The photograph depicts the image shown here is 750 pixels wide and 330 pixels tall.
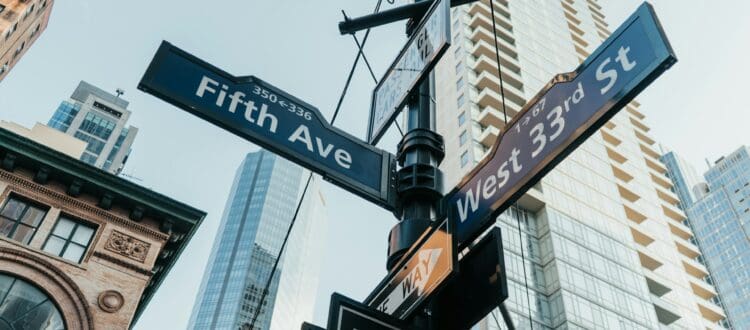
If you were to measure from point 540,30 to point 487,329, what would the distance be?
151 ft

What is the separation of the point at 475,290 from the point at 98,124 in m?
132

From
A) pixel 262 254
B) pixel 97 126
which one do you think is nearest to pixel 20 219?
pixel 97 126

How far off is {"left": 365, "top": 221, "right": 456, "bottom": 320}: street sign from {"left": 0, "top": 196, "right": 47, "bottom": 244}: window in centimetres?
1844

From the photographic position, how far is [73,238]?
20.1 m

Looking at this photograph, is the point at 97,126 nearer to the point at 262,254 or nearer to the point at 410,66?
the point at 262,254

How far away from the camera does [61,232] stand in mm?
20141

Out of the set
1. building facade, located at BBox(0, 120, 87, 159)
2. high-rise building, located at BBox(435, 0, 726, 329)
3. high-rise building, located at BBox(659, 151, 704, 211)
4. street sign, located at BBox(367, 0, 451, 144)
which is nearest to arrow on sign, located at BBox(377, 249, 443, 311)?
street sign, located at BBox(367, 0, 451, 144)

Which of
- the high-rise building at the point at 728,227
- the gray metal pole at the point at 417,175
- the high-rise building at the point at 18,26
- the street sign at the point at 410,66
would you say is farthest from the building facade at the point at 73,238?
the high-rise building at the point at 728,227

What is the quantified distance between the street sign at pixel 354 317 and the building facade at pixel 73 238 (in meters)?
17.0

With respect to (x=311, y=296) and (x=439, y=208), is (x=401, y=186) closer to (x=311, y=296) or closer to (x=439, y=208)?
(x=439, y=208)

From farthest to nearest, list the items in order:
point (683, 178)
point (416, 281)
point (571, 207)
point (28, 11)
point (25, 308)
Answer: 1. point (683, 178)
2. point (28, 11)
3. point (571, 207)
4. point (25, 308)
5. point (416, 281)

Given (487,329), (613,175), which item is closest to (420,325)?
(487,329)

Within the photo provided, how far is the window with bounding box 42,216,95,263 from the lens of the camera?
19594 mm

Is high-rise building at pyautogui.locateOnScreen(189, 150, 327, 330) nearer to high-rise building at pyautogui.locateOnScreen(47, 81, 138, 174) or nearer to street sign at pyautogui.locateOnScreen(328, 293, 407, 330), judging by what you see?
high-rise building at pyautogui.locateOnScreen(47, 81, 138, 174)
